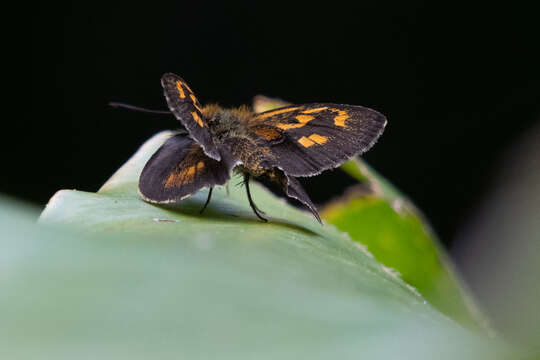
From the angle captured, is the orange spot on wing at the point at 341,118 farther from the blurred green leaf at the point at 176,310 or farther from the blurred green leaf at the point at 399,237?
the blurred green leaf at the point at 176,310

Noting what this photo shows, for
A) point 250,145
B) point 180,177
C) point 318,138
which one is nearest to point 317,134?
point 318,138

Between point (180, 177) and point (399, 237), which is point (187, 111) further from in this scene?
point (399, 237)

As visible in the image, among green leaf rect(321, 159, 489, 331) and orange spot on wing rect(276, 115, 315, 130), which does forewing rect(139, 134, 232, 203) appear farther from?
green leaf rect(321, 159, 489, 331)

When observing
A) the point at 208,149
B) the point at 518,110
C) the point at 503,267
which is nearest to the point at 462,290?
the point at 503,267

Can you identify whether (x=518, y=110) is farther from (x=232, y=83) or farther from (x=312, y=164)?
(x=312, y=164)

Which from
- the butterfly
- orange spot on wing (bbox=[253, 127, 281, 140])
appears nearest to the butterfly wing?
the butterfly

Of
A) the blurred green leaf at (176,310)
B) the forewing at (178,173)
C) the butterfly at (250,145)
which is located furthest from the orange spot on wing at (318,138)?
the blurred green leaf at (176,310)
